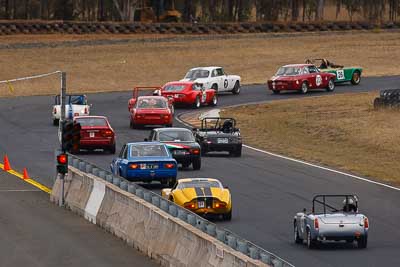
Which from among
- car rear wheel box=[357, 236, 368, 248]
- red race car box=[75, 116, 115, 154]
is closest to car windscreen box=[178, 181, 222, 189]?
car rear wheel box=[357, 236, 368, 248]

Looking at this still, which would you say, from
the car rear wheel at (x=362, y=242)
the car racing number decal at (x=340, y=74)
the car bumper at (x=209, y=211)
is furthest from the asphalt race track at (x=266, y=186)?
the car racing number decal at (x=340, y=74)

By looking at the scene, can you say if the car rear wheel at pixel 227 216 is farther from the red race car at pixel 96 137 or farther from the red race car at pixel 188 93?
the red race car at pixel 188 93

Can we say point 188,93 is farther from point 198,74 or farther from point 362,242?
point 362,242

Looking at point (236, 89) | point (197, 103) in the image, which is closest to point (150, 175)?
point (197, 103)

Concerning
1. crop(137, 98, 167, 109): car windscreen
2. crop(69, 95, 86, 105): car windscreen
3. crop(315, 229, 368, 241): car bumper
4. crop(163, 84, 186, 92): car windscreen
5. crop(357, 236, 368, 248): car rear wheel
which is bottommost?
crop(69, 95, 86, 105): car windscreen

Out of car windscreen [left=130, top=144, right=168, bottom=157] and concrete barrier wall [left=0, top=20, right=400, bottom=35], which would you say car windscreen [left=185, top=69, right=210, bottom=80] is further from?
concrete barrier wall [left=0, top=20, right=400, bottom=35]

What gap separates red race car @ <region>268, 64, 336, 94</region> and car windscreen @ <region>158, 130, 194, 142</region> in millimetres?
24881

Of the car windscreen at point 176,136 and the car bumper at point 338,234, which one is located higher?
the car bumper at point 338,234

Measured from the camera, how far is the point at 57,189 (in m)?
33.5

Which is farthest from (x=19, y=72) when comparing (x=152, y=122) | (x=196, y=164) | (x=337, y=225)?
(x=337, y=225)

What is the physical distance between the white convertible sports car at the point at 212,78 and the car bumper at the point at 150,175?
27562mm

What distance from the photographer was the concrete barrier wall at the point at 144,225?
66.4 ft

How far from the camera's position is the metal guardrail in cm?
1786

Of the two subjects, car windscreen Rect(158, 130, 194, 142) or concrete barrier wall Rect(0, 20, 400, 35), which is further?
concrete barrier wall Rect(0, 20, 400, 35)
